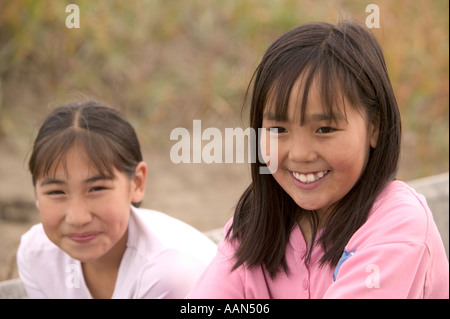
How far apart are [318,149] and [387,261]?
27 cm

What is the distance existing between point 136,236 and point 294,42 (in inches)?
34.9

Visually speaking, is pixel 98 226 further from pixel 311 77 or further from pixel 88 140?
pixel 311 77

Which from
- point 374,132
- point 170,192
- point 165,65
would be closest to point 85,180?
point 374,132

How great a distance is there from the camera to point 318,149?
1.62 m

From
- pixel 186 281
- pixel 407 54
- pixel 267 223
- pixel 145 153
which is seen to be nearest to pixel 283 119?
pixel 267 223

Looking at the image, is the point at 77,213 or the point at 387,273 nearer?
the point at 387,273

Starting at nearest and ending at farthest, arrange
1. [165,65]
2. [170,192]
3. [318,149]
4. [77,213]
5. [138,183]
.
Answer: [318,149] < [77,213] < [138,183] < [170,192] < [165,65]

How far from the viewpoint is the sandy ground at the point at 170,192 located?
3.65 meters

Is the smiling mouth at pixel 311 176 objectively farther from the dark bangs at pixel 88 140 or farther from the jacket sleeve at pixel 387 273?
the dark bangs at pixel 88 140

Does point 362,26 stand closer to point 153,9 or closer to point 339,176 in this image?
point 339,176

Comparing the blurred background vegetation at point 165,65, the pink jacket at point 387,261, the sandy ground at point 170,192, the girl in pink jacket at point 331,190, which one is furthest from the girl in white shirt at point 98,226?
the blurred background vegetation at point 165,65

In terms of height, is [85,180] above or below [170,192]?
above

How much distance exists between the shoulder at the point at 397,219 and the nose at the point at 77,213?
0.79 meters

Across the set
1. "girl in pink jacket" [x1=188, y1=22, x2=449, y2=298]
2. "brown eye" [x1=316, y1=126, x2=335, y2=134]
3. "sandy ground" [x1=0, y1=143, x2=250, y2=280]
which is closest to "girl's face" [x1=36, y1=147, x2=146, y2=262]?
"girl in pink jacket" [x1=188, y1=22, x2=449, y2=298]
